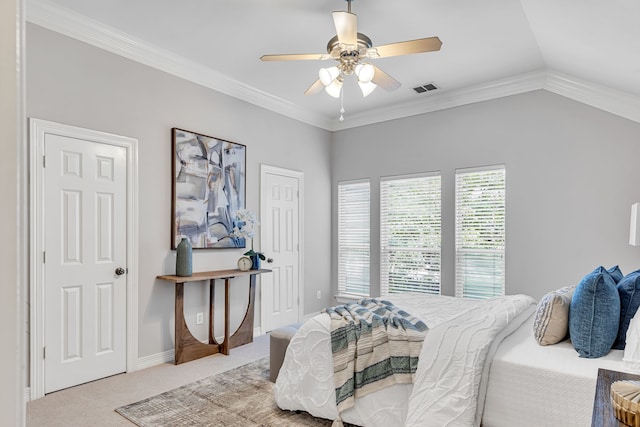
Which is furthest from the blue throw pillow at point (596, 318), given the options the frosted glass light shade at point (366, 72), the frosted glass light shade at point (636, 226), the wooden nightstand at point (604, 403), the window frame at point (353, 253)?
the window frame at point (353, 253)

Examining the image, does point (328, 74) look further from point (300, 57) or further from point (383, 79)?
point (383, 79)

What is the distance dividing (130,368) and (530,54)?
15.9ft

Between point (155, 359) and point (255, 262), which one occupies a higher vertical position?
point (255, 262)

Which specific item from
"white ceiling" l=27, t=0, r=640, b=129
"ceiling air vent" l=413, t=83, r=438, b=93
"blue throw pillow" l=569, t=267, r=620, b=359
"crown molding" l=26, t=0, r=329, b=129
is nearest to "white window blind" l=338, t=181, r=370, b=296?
"ceiling air vent" l=413, t=83, r=438, b=93

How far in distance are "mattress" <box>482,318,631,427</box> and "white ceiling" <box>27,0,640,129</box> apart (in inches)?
79.7

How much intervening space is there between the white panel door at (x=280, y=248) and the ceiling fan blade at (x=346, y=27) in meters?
2.57

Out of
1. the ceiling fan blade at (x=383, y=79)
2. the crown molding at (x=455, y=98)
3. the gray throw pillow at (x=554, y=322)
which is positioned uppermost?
the crown molding at (x=455, y=98)

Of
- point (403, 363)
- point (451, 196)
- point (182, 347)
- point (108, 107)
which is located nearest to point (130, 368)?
point (182, 347)

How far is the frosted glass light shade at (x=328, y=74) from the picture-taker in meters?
3.11

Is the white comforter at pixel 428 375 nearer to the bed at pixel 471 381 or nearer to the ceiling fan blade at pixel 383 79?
the bed at pixel 471 381

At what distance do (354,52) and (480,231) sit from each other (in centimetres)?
289

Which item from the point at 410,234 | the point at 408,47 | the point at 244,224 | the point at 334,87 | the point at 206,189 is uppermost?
the point at 408,47

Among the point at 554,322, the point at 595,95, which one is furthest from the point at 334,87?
the point at 595,95

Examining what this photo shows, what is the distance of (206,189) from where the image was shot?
14.3 feet
